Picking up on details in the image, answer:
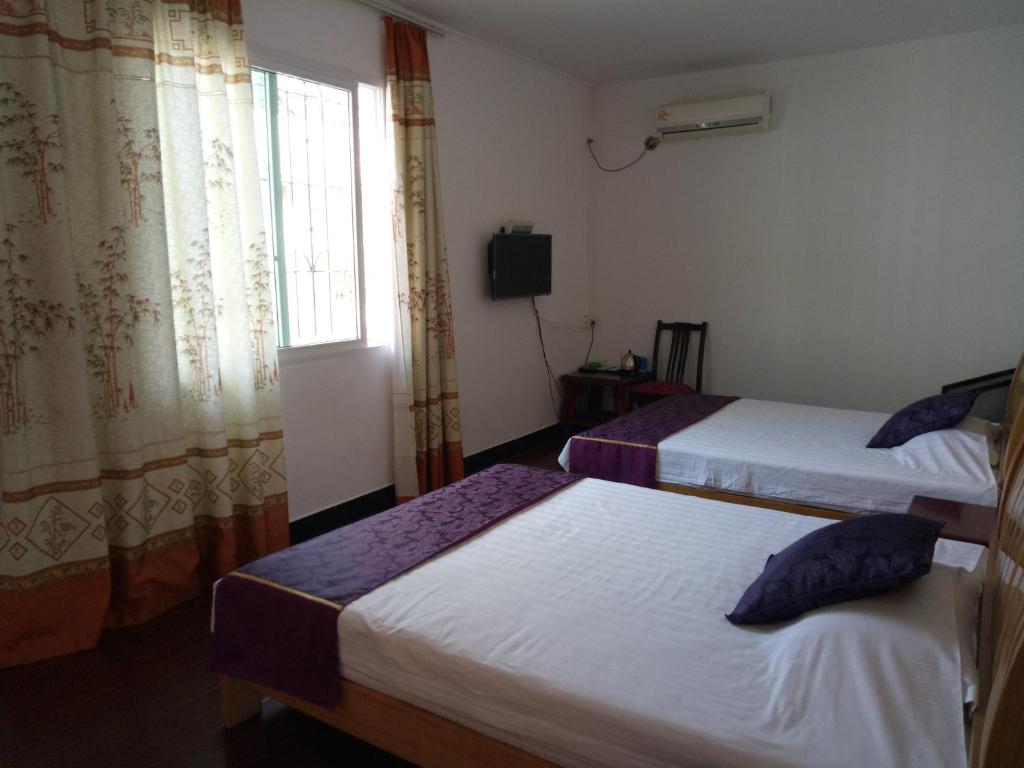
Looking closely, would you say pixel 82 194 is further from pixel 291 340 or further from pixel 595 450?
pixel 595 450

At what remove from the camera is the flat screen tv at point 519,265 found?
→ 4.61 meters

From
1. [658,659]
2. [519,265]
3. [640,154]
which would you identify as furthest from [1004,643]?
[640,154]

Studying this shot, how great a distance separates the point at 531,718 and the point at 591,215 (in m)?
4.86

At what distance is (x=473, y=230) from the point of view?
4520mm

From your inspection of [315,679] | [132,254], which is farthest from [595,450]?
[132,254]

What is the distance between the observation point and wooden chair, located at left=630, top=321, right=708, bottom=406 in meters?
5.32

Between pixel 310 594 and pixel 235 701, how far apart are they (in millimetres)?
508

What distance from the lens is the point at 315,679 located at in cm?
183

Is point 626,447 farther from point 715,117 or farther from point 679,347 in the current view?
point 715,117

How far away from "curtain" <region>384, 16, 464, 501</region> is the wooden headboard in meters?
2.78

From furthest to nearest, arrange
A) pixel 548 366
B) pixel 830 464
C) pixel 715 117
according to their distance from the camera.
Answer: pixel 548 366, pixel 715 117, pixel 830 464

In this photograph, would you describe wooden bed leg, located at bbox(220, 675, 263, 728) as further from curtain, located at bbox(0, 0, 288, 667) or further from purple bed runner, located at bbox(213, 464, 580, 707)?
curtain, located at bbox(0, 0, 288, 667)

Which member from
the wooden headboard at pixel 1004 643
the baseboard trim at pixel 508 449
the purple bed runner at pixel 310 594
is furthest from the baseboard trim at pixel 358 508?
the wooden headboard at pixel 1004 643

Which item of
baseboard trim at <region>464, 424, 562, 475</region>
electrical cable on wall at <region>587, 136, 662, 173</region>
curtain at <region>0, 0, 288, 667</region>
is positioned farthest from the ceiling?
baseboard trim at <region>464, 424, 562, 475</region>
